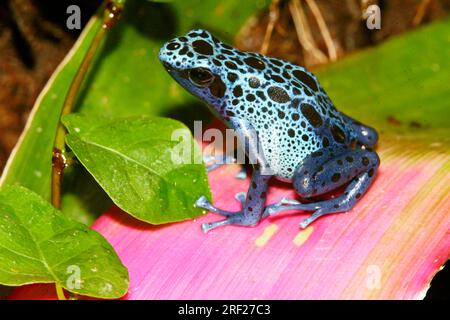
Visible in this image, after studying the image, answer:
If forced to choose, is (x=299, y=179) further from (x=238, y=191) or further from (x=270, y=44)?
(x=270, y=44)

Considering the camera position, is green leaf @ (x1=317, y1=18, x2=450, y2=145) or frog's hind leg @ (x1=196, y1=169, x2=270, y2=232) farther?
green leaf @ (x1=317, y1=18, x2=450, y2=145)

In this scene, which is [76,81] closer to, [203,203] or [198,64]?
[198,64]

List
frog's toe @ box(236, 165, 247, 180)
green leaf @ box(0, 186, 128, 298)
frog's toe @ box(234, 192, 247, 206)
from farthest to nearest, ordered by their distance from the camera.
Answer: frog's toe @ box(236, 165, 247, 180) → frog's toe @ box(234, 192, 247, 206) → green leaf @ box(0, 186, 128, 298)

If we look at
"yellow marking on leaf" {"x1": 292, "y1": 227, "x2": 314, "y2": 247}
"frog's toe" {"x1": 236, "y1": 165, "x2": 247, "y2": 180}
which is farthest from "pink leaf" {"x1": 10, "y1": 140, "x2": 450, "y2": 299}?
"frog's toe" {"x1": 236, "y1": 165, "x2": 247, "y2": 180}

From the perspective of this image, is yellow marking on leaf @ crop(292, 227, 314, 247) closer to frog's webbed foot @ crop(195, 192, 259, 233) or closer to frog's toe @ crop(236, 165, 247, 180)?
frog's webbed foot @ crop(195, 192, 259, 233)

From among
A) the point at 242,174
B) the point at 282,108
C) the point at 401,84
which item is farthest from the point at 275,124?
the point at 401,84

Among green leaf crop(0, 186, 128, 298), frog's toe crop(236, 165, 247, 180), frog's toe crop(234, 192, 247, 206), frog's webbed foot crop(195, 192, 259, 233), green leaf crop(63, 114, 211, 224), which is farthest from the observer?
frog's toe crop(236, 165, 247, 180)
